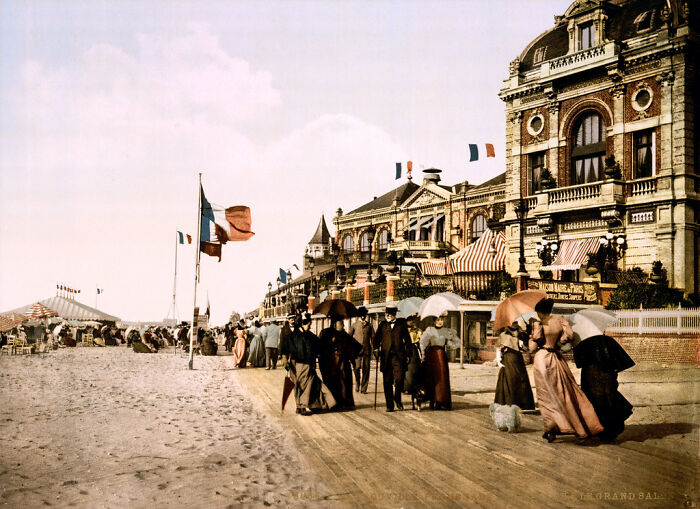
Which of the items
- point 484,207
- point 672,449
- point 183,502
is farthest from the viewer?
point 484,207

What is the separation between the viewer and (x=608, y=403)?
851cm

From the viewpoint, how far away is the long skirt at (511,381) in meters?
10.5

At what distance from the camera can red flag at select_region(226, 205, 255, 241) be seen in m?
23.9

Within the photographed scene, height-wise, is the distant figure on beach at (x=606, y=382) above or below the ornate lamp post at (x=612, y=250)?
below

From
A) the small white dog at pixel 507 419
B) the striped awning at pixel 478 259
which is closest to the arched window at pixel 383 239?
the striped awning at pixel 478 259

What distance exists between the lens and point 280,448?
8.23 metres

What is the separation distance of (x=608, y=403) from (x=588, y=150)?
24.3 m

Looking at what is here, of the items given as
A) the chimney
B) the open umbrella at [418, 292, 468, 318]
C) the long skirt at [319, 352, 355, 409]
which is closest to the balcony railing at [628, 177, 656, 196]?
the open umbrella at [418, 292, 468, 318]

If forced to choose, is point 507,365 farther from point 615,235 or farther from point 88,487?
point 615,235

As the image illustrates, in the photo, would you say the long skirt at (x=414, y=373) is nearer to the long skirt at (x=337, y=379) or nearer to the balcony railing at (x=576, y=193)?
the long skirt at (x=337, y=379)

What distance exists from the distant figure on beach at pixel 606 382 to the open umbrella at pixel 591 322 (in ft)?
0.31

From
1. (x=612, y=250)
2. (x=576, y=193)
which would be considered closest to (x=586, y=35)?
(x=576, y=193)

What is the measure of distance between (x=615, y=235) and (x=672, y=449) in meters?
21.6

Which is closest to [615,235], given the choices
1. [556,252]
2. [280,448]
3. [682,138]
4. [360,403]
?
[556,252]
